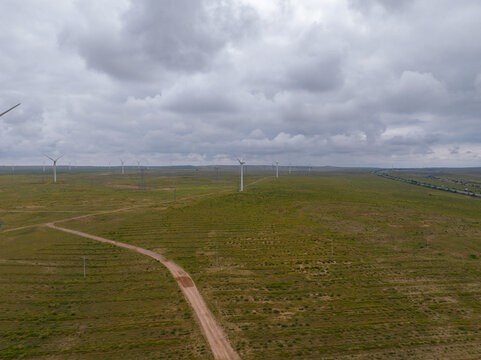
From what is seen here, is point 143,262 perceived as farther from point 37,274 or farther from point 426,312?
point 426,312

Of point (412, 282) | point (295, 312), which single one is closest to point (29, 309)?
point (295, 312)

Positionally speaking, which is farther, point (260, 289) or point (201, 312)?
point (260, 289)

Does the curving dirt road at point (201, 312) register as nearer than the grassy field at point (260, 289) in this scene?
Yes

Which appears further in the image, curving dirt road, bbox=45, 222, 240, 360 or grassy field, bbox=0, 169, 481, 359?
grassy field, bbox=0, 169, 481, 359
